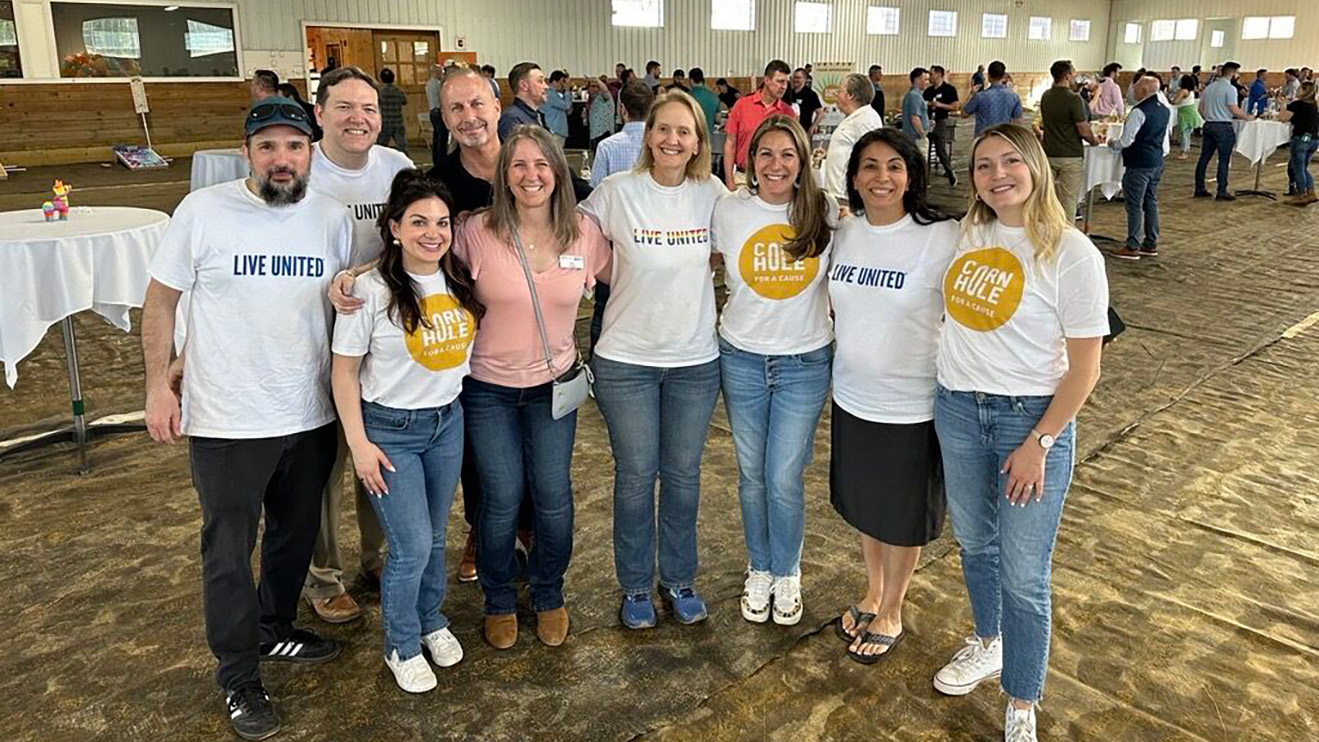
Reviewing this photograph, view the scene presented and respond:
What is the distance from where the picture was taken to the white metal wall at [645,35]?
16.0 meters

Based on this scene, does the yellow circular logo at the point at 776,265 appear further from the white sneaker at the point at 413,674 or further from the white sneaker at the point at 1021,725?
the white sneaker at the point at 413,674

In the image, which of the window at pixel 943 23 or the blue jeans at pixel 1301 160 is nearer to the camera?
the blue jeans at pixel 1301 160

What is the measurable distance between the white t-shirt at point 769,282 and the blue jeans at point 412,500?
794 mm

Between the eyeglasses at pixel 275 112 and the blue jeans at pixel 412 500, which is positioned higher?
the eyeglasses at pixel 275 112

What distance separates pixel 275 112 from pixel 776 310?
1298mm

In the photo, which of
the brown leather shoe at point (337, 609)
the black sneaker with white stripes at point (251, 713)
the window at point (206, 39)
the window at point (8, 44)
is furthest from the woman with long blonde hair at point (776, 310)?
the window at point (206, 39)

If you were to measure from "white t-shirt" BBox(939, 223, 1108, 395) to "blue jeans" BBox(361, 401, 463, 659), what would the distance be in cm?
124

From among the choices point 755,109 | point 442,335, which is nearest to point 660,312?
point 442,335

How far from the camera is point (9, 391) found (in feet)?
16.0

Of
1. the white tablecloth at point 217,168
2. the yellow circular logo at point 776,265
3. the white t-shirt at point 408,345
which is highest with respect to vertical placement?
the white tablecloth at point 217,168

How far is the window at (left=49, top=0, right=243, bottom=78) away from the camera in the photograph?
14336 mm

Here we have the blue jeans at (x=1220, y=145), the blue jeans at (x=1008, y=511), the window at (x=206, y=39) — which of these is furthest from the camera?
the window at (x=206, y=39)

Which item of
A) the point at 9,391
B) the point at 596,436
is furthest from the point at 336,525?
the point at 9,391

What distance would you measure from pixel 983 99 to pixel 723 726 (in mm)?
9278
